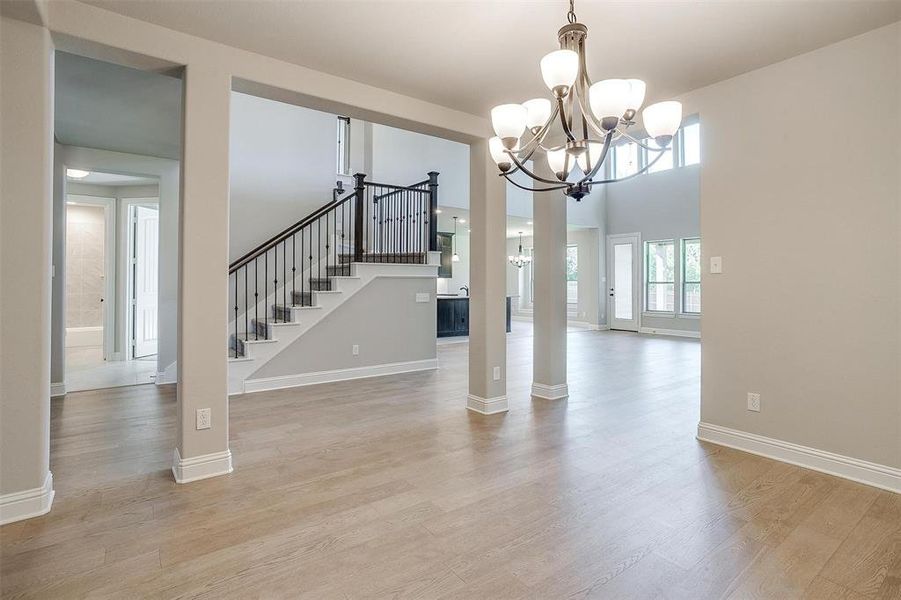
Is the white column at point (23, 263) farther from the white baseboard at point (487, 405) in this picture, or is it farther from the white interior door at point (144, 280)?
the white interior door at point (144, 280)

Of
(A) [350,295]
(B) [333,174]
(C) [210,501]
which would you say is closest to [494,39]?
(C) [210,501]

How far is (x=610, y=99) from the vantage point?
193 centimetres

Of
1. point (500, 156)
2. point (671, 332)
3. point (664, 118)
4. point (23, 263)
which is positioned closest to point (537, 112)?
point (500, 156)

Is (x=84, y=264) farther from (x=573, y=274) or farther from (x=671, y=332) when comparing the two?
(x=671, y=332)

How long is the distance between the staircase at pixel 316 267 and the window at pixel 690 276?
250 inches

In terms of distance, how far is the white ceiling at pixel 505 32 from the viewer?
234cm

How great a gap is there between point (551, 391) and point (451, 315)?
16.5 feet

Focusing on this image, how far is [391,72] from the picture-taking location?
3086mm

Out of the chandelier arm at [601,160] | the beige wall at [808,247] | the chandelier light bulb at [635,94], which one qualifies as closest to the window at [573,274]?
the beige wall at [808,247]

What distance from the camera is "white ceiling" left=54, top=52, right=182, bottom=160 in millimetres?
3227

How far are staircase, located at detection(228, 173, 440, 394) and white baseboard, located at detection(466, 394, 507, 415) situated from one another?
2.19 meters

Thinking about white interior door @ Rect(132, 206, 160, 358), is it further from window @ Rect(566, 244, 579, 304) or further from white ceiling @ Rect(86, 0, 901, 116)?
window @ Rect(566, 244, 579, 304)

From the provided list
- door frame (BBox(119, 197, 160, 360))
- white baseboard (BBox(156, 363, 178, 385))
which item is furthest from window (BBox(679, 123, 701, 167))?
door frame (BBox(119, 197, 160, 360))

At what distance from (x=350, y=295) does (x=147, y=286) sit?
401 centimetres
